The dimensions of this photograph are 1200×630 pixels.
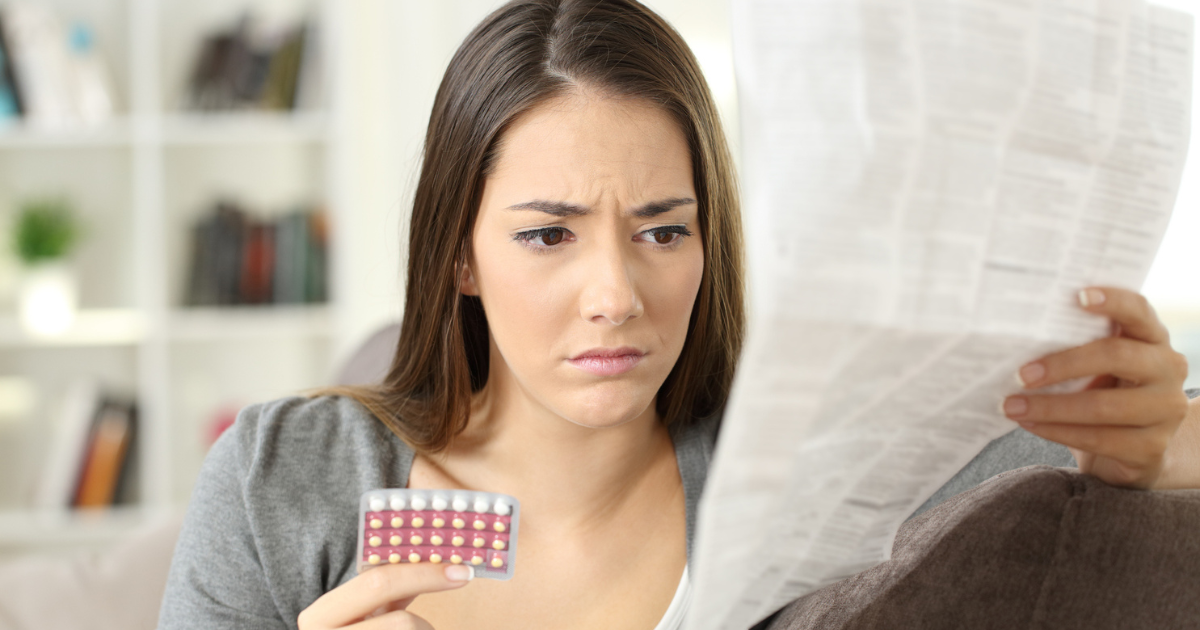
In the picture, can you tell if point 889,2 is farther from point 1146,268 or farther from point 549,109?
point 549,109

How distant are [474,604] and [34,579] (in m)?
0.67

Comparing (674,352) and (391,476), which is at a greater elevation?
(674,352)

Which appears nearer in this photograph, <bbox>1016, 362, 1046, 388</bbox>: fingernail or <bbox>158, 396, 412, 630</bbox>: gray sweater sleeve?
<bbox>1016, 362, 1046, 388</bbox>: fingernail

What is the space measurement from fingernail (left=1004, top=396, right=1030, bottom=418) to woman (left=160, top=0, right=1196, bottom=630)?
0.11m

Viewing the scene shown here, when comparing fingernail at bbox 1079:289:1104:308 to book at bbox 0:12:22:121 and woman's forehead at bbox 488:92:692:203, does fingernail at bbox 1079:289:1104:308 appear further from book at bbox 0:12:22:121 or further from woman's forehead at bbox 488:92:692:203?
book at bbox 0:12:22:121

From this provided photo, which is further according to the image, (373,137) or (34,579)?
(373,137)

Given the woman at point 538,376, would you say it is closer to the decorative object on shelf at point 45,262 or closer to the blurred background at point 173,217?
the blurred background at point 173,217

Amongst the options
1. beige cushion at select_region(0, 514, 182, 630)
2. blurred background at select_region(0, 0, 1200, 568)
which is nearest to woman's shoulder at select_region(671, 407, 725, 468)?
beige cushion at select_region(0, 514, 182, 630)

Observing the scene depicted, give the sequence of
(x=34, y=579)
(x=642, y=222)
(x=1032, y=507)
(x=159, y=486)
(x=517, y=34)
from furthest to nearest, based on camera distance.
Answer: (x=159, y=486) → (x=34, y=579) → (x=517, y=34) → (x=642, y=222) → (x=1032, y=507)

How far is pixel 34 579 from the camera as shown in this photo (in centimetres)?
124

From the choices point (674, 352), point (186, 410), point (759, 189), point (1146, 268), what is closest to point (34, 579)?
point (674, 352)

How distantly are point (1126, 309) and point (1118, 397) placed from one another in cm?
7

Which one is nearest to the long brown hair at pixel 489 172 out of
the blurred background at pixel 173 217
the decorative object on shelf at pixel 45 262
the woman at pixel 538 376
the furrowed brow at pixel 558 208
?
the woman at pixel 538 376

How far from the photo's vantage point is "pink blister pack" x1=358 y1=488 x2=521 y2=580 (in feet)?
2.54
